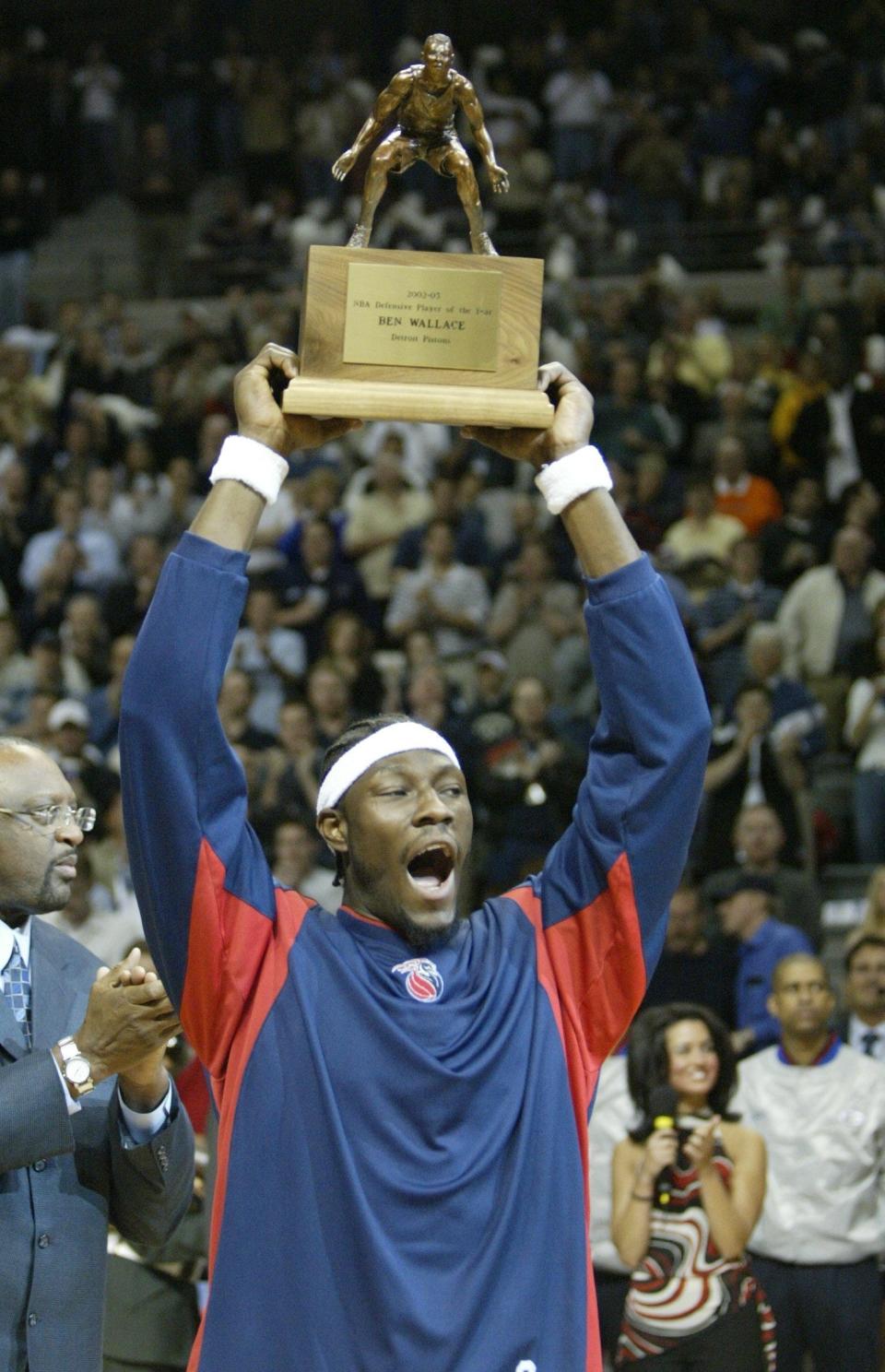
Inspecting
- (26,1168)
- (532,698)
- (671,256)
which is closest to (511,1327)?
(26,1168)

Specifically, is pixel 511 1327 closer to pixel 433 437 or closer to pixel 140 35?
pixel 433 437

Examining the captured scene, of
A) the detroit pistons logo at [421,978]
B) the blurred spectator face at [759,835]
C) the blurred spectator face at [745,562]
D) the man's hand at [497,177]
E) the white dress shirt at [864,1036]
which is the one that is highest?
the man's hand at [497,177]

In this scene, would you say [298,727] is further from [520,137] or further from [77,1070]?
Result: [520,137]

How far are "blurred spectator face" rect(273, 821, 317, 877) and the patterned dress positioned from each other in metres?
3.16

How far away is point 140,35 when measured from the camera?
64.6 feet

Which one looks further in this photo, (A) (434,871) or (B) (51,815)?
(B) (51,815)

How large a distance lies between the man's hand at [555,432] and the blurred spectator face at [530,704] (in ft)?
19.6

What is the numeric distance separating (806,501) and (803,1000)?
523 centimetres

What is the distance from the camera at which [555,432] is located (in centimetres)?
306

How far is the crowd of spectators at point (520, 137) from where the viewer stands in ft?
48.5

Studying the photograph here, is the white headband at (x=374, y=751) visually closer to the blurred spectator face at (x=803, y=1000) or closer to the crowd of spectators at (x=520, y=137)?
the blurred spectator face at (x=803, y=1000)

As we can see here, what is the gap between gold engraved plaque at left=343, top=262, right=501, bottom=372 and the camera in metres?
3.22

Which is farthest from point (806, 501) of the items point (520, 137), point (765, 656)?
point (520, 137)

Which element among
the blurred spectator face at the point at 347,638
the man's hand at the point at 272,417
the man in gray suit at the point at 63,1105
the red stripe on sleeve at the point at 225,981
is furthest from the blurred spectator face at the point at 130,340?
the red stripe on sleeve at the point at 225,981
